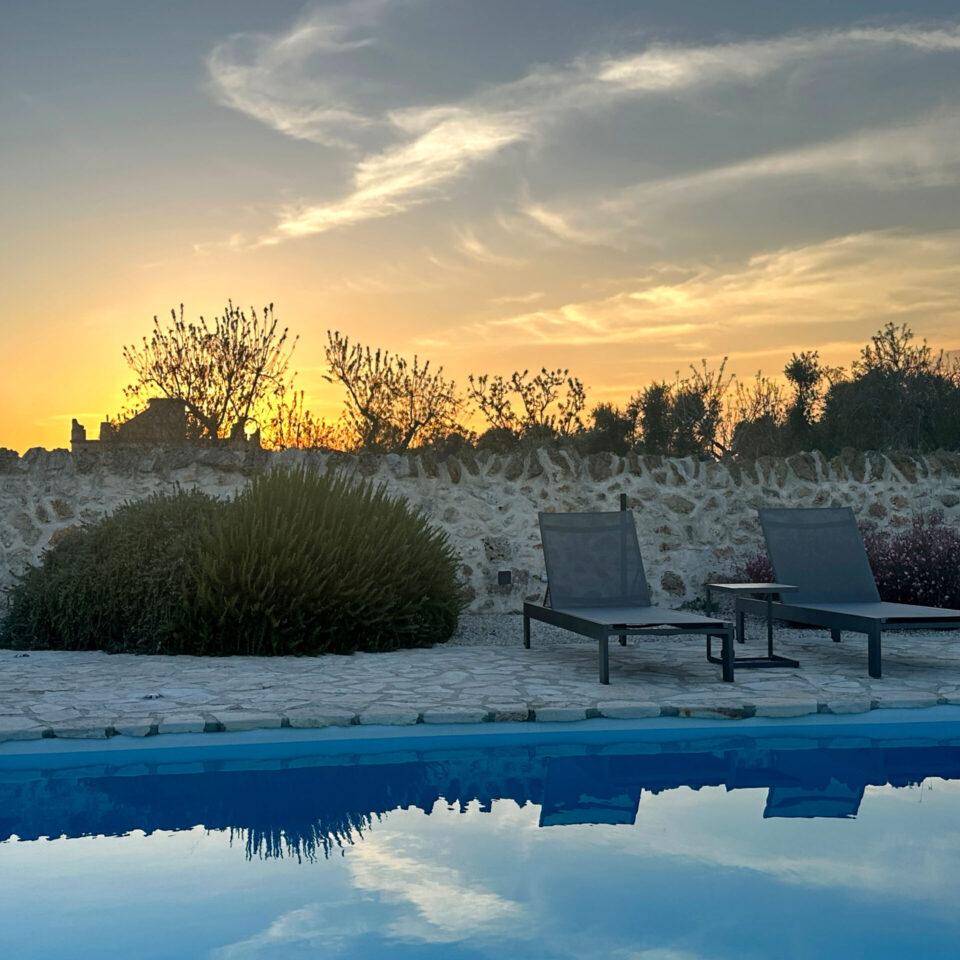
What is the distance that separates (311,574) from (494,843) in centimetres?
384

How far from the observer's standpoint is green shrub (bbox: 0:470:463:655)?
7.64m

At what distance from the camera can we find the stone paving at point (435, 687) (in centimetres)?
543

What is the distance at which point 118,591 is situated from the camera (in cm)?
800

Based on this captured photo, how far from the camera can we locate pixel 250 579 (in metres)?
7.52

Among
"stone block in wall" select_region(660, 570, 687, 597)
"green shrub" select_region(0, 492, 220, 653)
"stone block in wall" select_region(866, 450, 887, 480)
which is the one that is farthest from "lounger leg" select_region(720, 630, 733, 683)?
"stone block in wall" select_region(866, 450, 887, 480)

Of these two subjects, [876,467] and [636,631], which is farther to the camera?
[876,467]

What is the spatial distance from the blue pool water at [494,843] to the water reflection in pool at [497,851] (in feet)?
0.04

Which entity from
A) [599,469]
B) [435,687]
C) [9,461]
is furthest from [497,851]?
[9,461]

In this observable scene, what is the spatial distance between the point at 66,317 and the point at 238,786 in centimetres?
876

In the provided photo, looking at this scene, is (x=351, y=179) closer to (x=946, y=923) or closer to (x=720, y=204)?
(x=720, y=204)

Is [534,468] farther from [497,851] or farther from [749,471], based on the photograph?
[497,851]

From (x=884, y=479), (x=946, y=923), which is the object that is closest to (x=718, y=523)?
(x=884, y=479)

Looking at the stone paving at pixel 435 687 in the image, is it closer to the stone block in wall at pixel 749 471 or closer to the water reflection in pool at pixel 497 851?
the water reflection in pool at pixel 497 851

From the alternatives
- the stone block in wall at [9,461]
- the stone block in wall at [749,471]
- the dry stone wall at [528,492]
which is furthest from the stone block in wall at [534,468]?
the stone block in wall at [9,461]
